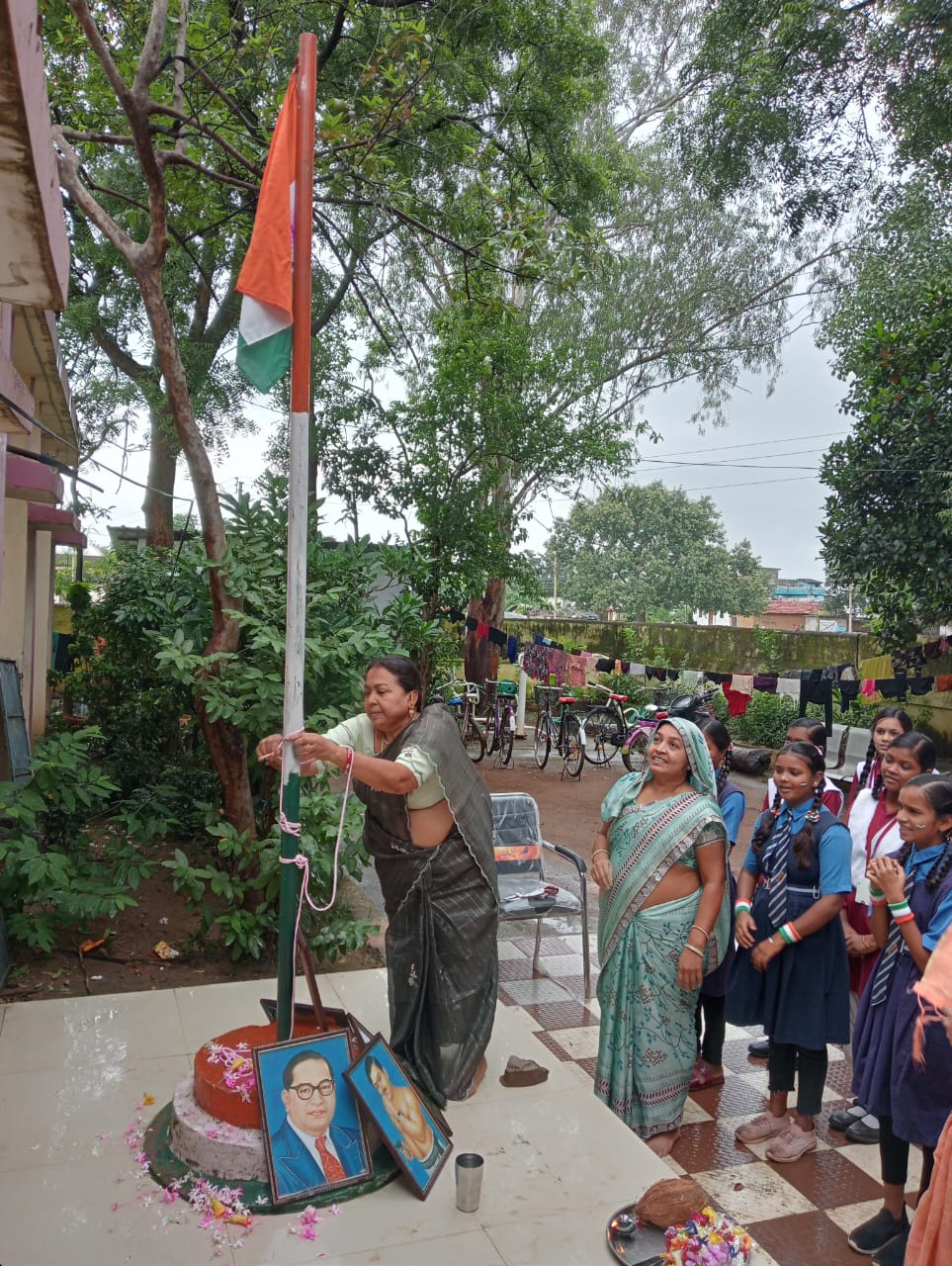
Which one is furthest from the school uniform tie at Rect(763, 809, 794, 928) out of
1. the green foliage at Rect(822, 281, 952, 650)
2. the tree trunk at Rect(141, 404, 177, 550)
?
the tree trunk at Rect(141, 404, 177, 550)

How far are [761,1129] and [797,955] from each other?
648 mm

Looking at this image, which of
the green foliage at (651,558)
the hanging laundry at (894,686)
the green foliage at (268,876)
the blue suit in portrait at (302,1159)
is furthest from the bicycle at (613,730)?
the green foliage at (651,558)

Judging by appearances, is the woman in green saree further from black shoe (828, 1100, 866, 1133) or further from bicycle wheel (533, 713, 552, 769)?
bicycle wheel (533, 713, 552, 769)

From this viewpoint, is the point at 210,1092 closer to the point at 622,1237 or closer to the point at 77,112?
the point at 622,1237

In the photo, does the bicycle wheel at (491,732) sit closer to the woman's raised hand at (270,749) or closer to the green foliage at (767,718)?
the green foliage at (767,718)

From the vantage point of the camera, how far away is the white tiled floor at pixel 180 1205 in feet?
8.15

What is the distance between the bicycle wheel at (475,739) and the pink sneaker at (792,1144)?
8803mm

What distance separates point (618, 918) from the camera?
3.34m

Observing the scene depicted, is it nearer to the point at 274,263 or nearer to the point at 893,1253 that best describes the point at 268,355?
the point at 274,263

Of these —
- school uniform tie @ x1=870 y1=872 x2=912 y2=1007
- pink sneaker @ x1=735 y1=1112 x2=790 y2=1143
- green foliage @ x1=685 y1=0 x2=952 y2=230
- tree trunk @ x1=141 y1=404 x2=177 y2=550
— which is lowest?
pink sneaker @ x1=735 y1=1112 x2=790 y2=1143

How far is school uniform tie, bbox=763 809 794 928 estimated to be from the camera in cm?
337

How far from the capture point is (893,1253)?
2.74m

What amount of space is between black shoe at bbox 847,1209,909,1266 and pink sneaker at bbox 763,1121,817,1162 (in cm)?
44

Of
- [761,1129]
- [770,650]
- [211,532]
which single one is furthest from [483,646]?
[761,1129]
